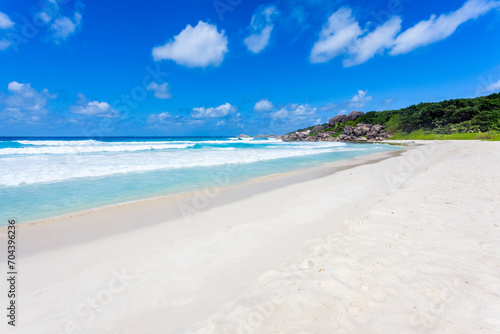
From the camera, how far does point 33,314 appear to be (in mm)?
2863

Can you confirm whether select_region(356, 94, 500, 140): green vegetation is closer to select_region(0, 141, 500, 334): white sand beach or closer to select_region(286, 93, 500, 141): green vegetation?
select_region(286, 93, 500, 141): green vegetation

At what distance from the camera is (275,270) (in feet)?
10.4

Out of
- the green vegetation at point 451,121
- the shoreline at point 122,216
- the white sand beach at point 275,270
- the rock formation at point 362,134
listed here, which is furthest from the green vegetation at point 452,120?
the shoreline at point 122,216

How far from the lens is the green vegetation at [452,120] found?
139ft

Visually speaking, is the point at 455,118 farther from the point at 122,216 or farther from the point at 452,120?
the point at 122,216

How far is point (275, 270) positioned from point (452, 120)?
72901 mm

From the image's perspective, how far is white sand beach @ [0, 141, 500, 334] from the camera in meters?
2.25

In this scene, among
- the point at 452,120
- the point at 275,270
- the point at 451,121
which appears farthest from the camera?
the point at 451,121

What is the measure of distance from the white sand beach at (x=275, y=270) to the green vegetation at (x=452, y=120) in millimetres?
48549

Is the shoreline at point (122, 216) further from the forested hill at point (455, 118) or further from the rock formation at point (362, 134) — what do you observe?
the rock formation at point (362, 134)

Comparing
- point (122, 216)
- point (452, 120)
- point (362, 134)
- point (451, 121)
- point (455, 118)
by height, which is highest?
point (362, 134)

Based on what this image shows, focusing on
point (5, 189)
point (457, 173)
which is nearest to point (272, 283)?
point (457, 173)

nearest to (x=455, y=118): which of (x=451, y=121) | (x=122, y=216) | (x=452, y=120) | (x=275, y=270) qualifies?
(x=452, y=120)

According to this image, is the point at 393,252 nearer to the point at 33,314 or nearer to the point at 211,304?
the point at 211,304
